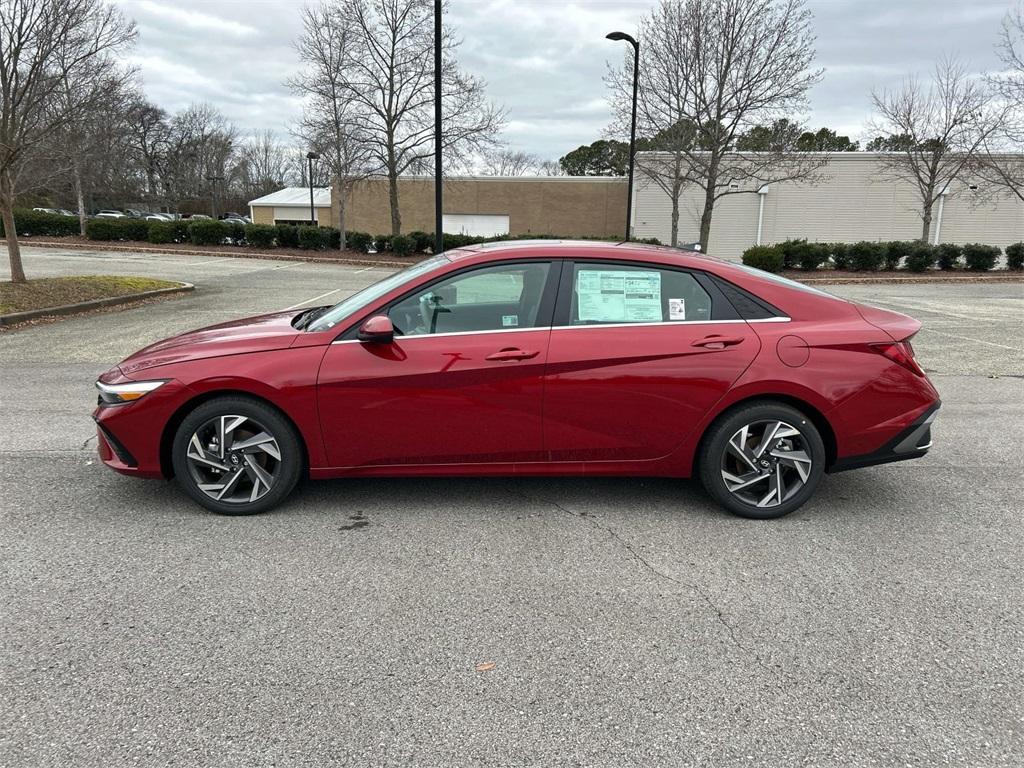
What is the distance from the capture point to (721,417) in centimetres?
392

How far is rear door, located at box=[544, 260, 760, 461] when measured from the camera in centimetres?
382

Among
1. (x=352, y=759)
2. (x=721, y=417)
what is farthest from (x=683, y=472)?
(x=352, y=759)

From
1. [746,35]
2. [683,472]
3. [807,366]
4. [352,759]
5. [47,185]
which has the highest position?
[746,35]

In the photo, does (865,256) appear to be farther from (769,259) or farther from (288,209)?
(288,209)

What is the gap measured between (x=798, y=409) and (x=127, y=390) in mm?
3727

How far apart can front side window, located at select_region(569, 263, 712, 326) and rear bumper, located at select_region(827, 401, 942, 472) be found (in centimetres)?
119

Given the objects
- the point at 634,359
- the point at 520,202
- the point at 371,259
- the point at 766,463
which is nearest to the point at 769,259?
the point at 371,259

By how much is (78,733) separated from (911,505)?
14.4ft

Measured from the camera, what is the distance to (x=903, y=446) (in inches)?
156

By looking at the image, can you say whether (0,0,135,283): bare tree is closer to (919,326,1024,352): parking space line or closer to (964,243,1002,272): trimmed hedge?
(919,326,1024,352): parking space line

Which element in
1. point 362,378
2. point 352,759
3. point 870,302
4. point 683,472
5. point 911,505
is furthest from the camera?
point 870,302

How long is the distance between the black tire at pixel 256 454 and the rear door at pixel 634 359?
4.72 feet

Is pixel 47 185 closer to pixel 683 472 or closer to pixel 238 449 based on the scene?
pixel 238 449

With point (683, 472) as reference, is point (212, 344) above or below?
above
